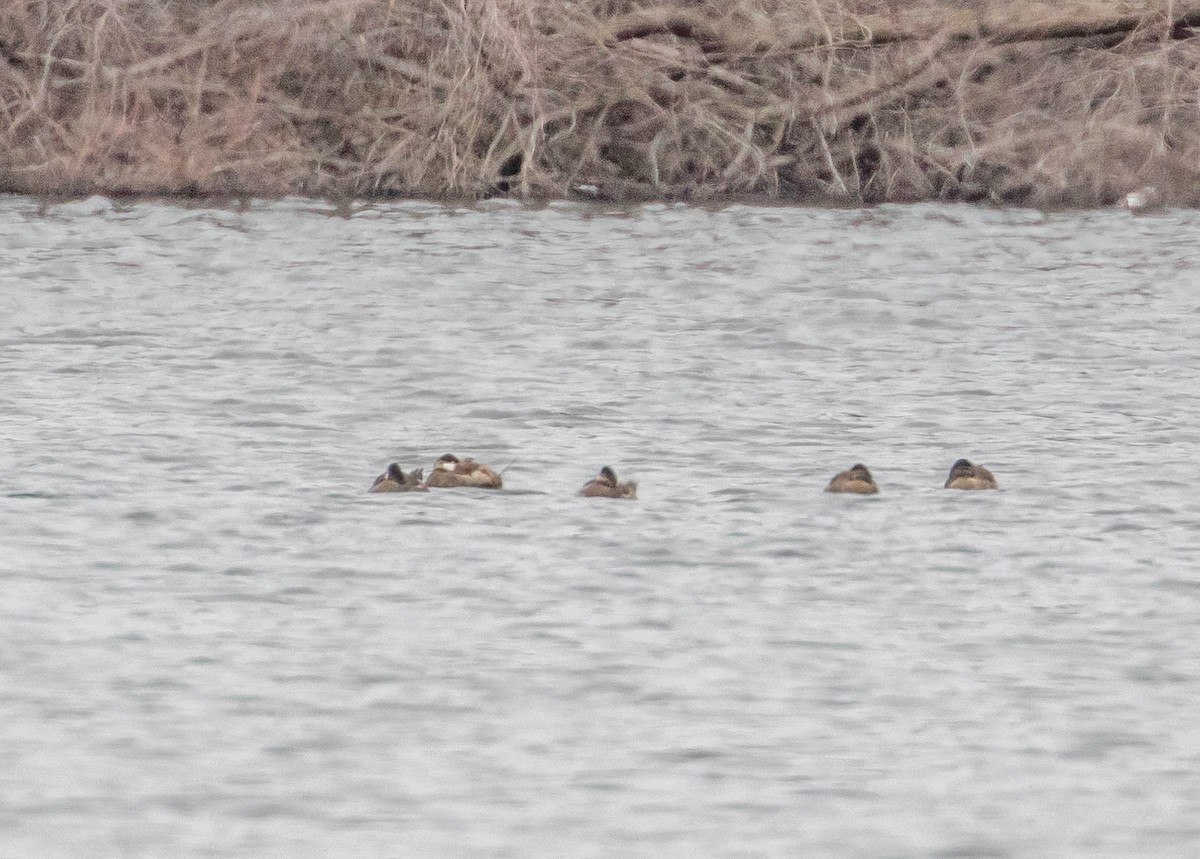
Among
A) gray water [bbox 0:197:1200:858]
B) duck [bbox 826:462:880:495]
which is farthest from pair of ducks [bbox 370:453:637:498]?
duck [bbox 826:462:880:495]

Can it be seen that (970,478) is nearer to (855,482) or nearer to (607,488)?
(855,482)

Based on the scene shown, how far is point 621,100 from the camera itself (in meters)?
30.1

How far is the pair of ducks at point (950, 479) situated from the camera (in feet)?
43.0

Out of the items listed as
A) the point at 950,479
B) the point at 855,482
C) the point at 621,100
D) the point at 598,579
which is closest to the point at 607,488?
the point at 855,482

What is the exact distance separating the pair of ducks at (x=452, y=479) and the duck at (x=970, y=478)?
1553mm

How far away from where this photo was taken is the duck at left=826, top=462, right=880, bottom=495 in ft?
42.9

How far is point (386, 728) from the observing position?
8633mm

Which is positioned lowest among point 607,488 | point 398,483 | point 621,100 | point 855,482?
point 398,483

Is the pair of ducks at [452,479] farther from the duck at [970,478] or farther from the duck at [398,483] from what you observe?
the duck at [970,478]

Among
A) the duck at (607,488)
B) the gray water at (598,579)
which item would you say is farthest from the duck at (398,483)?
the duck at (607,488)

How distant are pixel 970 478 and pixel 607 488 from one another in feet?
5.89

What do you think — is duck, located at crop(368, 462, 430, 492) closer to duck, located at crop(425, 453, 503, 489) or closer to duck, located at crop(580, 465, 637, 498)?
duck, located at crop(425, 453, 503, 489)

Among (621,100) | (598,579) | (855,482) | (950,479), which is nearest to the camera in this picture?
(598,579)

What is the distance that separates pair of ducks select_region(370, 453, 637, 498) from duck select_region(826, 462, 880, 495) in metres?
0.96
